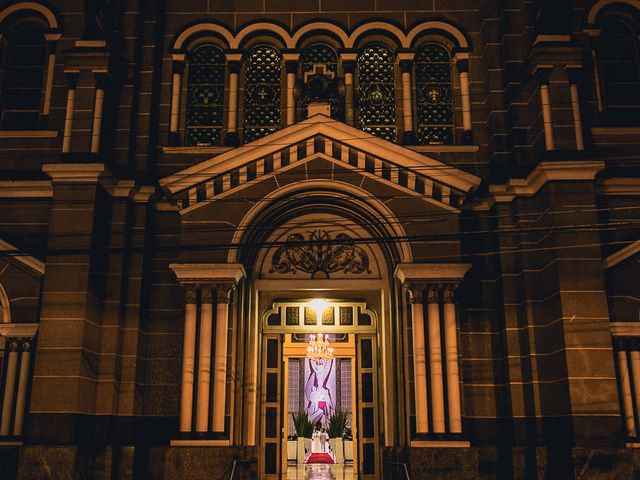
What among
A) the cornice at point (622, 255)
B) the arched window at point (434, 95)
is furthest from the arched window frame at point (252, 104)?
the cornice at point (622, 255)

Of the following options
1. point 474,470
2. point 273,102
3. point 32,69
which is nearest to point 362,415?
point 474,470

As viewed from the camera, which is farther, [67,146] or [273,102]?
[273,102]

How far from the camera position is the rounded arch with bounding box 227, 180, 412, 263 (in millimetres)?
14133

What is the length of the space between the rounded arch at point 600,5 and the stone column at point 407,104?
393 cm

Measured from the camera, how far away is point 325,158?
1448cm

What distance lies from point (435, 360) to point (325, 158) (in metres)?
4.44

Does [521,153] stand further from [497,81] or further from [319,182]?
[319,182]

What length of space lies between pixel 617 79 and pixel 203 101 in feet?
29.2

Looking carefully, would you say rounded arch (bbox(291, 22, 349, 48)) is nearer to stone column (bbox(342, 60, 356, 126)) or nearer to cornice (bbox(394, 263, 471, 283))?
→ stone column (bbox(342, 60, 356, 126))

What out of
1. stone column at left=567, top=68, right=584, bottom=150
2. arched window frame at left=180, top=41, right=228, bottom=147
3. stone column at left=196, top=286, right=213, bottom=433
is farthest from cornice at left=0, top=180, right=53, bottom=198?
stone column at left=567, top=68, right=584, bottom=150

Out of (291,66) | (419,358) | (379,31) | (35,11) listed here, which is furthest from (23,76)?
(419,358)

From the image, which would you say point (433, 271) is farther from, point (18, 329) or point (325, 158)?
point (18, 329)

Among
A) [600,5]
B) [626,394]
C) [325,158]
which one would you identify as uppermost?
[600,5]

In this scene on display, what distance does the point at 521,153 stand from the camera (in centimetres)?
1454
